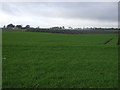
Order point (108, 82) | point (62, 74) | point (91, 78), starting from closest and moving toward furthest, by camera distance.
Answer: point (108, 82), point (91, 78), point (62, 74)

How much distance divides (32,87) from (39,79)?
83cm

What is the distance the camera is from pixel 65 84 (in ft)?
17.1

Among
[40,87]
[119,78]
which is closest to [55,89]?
[40,87]

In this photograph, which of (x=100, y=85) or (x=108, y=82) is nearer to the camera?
(x=100, y=85)

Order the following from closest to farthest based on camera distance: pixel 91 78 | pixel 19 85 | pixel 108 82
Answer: pixel 19 85 → pixel 108 82 → pixel 91 78

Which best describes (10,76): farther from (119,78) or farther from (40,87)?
(119,78)

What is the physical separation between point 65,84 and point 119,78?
2.06 m

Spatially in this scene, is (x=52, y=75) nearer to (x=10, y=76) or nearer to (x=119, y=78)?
(x=10, y=76)

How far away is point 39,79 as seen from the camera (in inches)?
226

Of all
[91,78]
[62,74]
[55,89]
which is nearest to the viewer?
[55,89]

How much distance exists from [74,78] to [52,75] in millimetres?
835

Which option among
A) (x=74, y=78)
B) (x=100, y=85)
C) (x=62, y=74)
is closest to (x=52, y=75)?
(x=62, y=74)

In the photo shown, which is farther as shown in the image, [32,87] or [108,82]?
[108,82]

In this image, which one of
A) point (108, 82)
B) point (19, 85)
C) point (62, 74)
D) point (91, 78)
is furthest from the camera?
point (62, 74)
